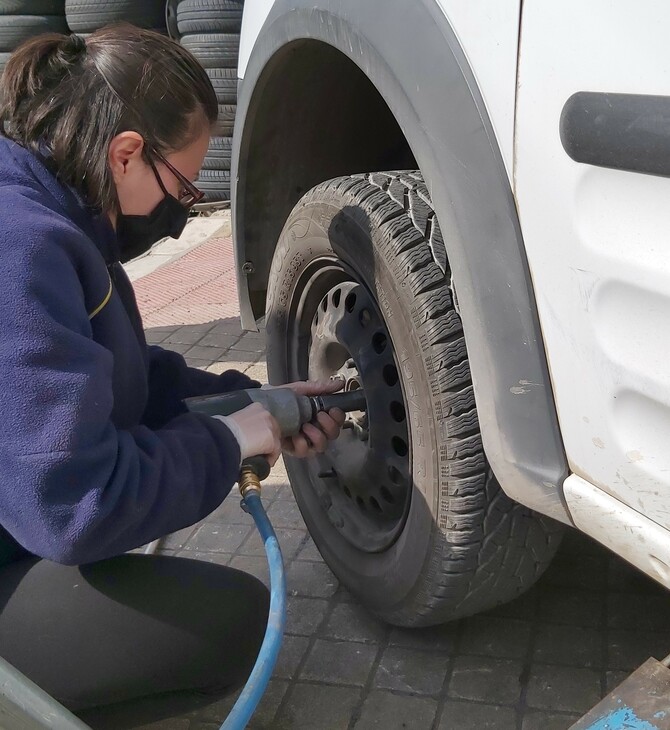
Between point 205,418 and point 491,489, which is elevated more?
point 205,418

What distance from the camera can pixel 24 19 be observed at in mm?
6957

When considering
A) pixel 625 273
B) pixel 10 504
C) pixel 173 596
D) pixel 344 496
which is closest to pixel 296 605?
pixel 344 496

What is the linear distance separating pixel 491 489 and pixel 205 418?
0.55m

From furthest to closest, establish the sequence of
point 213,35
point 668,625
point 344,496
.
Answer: point 213,35 → point 344,496 → point 668,625

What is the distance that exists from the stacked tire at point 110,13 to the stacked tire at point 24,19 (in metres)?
0.37

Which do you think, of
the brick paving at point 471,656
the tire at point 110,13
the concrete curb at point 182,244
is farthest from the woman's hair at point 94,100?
the tire at point 110,13

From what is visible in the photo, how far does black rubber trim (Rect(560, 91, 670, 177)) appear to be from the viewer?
1.08 metres

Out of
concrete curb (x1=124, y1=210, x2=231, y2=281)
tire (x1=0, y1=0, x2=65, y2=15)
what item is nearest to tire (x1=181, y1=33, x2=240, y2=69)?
concrete curb (x1=124, y1=210, x2=231, y2=281)

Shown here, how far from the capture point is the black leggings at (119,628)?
1.59 metres

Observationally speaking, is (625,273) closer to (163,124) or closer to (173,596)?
(163,124)

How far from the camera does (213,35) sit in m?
5.54

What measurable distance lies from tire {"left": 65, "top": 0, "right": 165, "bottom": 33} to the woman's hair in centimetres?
530

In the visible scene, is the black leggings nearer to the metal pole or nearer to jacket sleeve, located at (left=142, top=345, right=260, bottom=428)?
the metal pole

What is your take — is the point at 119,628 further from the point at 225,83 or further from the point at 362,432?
the point at 225,83
